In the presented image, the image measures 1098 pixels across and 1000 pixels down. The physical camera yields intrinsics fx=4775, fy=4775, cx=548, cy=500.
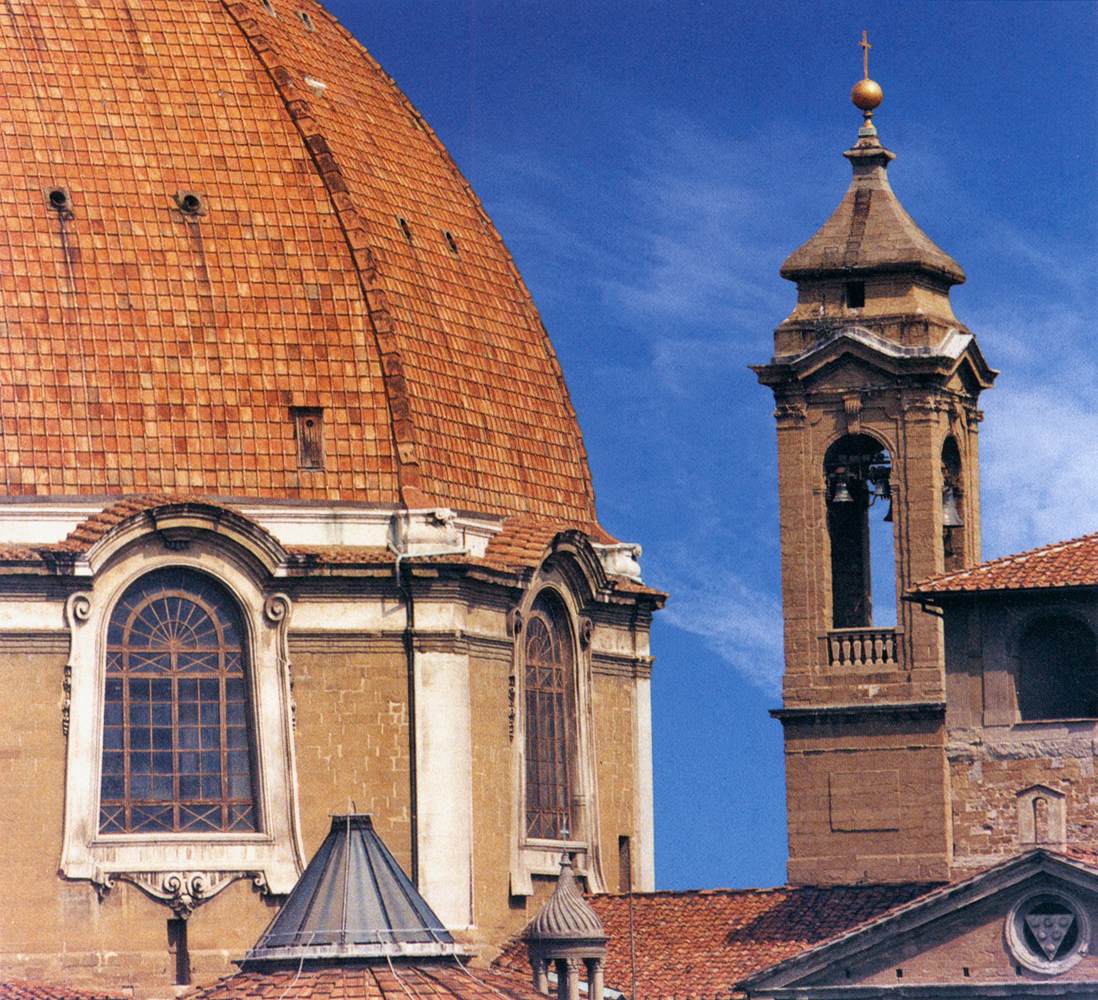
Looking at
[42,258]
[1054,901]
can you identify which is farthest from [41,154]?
[1054,901]

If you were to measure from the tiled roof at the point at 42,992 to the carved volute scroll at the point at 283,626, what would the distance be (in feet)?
→ 14.8

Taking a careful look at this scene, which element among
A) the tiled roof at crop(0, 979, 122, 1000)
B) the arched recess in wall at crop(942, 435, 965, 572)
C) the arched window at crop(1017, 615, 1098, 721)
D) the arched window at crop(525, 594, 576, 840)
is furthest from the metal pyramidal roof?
the arched recess in wall at crop(942, 435, 965, 572)

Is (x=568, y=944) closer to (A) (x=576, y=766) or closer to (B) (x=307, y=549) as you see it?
(B) (x=307, y=549)

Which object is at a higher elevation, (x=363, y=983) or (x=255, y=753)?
(x=255, y=753)

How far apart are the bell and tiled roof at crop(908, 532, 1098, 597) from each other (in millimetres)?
4765

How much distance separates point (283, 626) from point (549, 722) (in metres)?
5.20

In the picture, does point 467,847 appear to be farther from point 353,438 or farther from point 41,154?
point 41,154

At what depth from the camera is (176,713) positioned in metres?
61.3

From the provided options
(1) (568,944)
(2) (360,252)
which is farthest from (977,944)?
(2) (360,252)

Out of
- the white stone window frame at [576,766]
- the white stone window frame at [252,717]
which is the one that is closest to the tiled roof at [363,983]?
the white stone window frame at [252,717]

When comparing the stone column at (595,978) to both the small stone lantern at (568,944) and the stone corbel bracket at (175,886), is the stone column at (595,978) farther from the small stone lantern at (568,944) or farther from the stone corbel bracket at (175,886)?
the stone corbel bracket at (175,886)

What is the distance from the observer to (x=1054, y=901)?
2069 inches

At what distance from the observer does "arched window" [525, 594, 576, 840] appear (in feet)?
212

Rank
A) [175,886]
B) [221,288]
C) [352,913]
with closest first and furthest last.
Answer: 1. [352,913]
2. [175,886]
3. [221,288]
